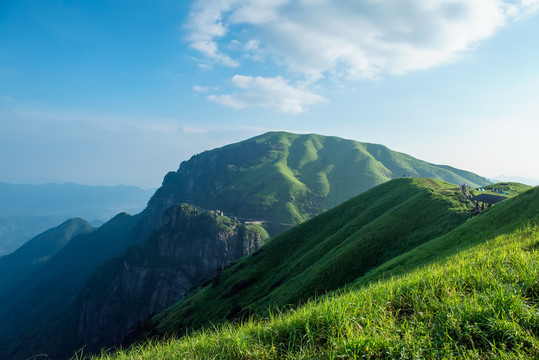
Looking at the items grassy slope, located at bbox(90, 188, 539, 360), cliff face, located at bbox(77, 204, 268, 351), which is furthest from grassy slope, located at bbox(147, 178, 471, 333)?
cliff face, located at bbox(77, 204, 268, 351)

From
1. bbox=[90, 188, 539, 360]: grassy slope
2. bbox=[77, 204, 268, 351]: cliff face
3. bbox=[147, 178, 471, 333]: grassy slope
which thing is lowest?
bbox=[77, 204, 268, 351]: cliff face

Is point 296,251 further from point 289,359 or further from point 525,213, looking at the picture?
point 289,359

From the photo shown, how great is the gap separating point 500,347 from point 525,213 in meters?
24.2

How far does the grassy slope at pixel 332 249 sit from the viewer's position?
112 ft

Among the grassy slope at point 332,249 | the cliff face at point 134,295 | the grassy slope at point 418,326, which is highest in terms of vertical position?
the grassy slope at point 418,326

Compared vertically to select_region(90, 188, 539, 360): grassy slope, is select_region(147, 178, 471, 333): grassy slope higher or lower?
lower

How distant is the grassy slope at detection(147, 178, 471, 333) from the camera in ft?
112

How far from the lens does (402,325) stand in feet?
16.5

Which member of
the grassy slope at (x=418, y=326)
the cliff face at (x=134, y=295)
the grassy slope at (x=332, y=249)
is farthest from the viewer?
the cliff face at (x=134, y=295)

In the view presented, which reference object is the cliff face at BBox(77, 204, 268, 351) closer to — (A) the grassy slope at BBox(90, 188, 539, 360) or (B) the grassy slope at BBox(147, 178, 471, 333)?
(B) the grassy slope at BBox(147, 178, 471, 333)

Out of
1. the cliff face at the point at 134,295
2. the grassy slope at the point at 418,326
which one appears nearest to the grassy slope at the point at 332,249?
the grassy slope at the point at 418,326

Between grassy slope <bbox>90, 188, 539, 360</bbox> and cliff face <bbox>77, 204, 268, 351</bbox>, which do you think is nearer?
grassy slope <bbox>90, 188, 539, 360</bbox>

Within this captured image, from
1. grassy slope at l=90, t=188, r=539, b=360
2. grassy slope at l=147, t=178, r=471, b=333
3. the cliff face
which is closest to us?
grassy slope at l=90, t=188, r=539, b=360

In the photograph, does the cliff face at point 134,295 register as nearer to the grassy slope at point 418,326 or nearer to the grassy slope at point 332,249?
the grassy slope at point 332,249
